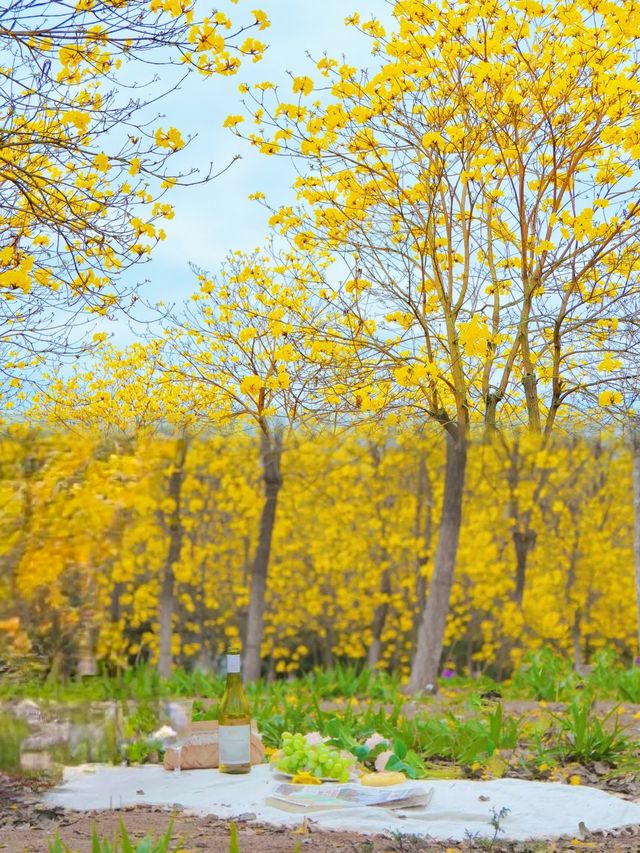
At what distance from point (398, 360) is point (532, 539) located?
5.88 metres

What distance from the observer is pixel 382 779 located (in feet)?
13.1

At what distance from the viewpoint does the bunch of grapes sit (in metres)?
4.11

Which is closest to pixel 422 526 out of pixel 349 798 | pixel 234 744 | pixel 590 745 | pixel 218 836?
pixel 590 745

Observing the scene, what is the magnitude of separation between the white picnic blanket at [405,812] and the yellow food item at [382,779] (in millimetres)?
137

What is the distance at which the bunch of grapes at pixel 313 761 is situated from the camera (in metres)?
4.11

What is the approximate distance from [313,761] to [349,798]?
0.31 meters

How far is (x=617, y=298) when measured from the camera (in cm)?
767

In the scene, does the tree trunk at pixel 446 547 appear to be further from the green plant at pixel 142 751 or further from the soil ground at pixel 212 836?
the soil ground at pixel 212 836

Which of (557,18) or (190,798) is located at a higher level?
(557,18)

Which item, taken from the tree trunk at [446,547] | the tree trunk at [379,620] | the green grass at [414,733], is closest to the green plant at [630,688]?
the green grass at [414,733]

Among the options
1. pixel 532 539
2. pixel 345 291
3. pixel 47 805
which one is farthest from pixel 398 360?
pixel 532 539

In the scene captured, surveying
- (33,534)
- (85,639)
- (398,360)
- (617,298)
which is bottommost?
(85,639)

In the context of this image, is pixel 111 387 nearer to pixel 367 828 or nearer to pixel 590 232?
pixel 590 232

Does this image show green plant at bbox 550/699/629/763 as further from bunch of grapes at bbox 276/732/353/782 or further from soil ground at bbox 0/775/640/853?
bunch of grapes at bbox 276/732/353/782
